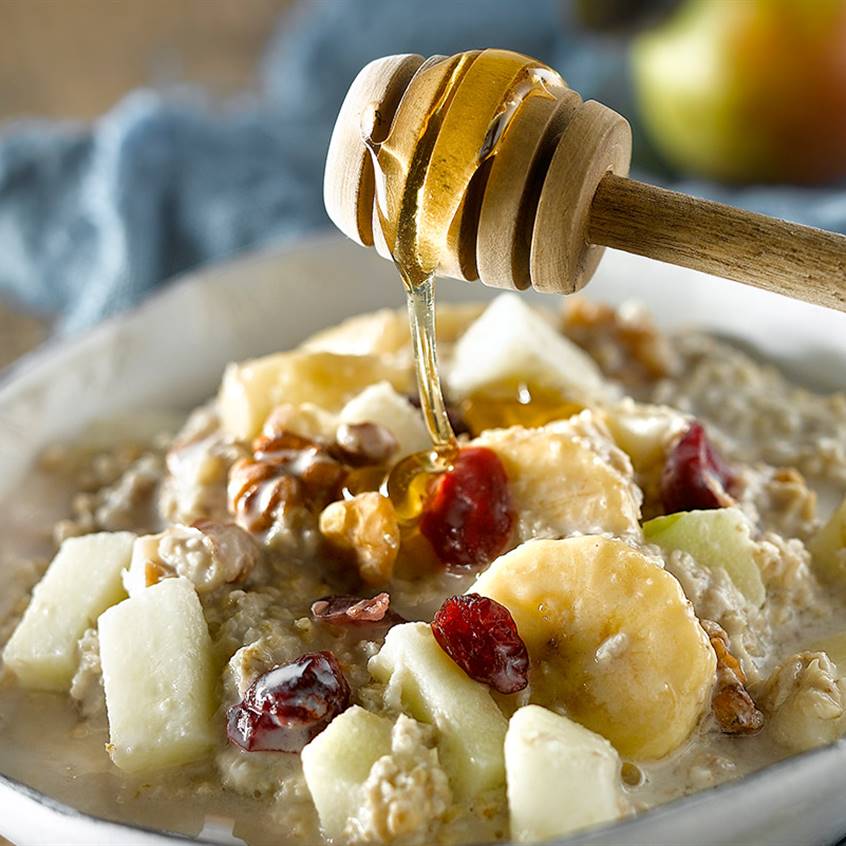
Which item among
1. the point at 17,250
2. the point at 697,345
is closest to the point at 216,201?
the point at 17,250

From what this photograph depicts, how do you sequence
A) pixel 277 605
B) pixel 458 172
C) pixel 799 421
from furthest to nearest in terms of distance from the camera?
1. pixel 799 421
2. pixel 277 605
3. pixel 458 172

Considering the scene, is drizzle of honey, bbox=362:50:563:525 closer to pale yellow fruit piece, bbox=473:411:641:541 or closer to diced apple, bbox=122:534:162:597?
pale yellow fruit piece, bbox=473:411:641:541

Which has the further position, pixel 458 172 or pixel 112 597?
pixel 112 597

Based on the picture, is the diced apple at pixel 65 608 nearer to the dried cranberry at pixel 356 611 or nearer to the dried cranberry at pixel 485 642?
the dried cranberry at pixel 356 611

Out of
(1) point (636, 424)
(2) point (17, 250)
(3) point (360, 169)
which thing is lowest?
(2) point (17, 250)

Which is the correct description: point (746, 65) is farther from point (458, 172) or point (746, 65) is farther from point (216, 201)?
point (458, 172)

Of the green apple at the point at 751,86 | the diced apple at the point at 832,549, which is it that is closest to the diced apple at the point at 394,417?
the diced apple at the point at 832,549

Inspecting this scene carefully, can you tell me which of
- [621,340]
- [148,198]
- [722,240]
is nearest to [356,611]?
[722,240]
